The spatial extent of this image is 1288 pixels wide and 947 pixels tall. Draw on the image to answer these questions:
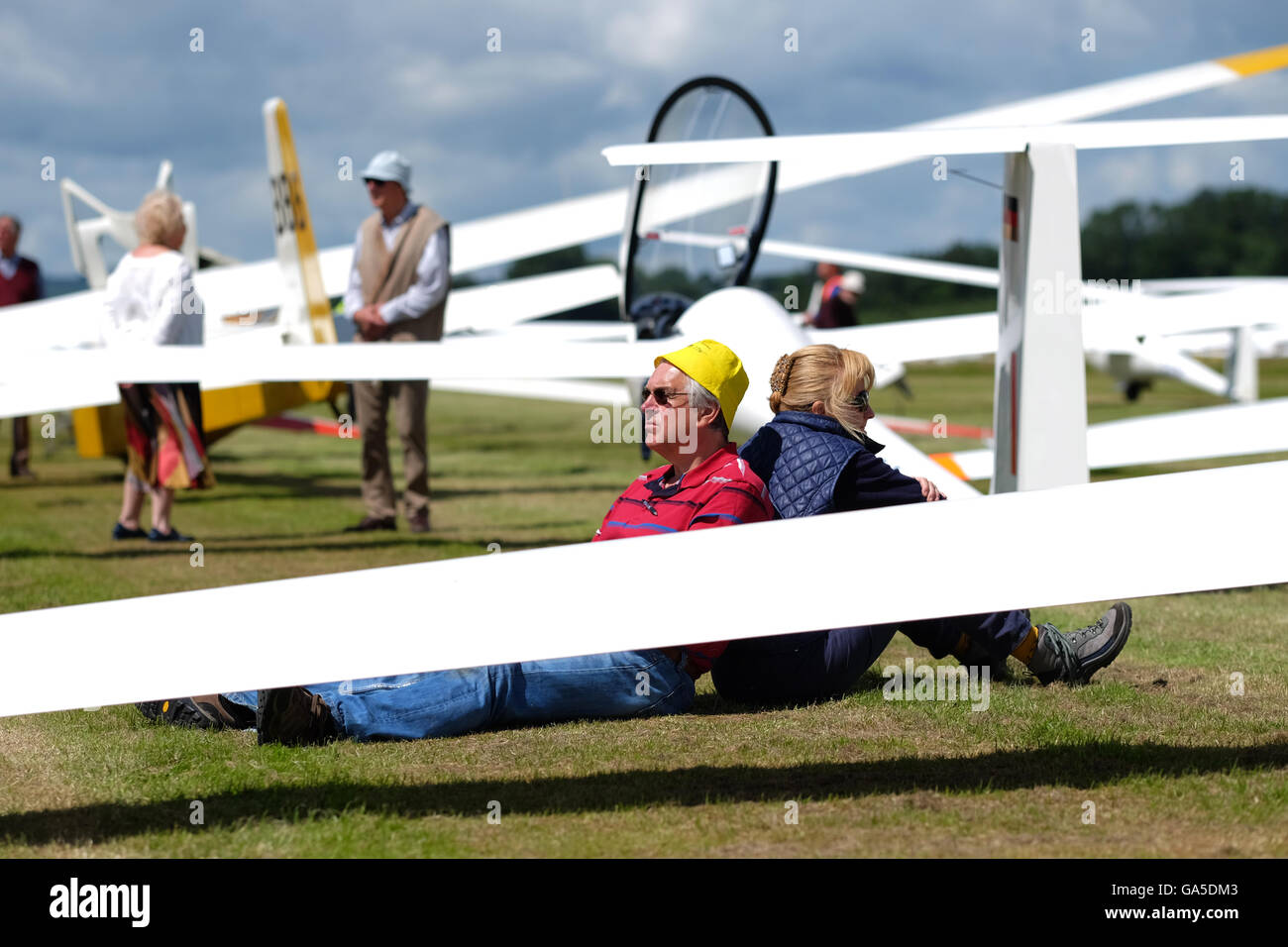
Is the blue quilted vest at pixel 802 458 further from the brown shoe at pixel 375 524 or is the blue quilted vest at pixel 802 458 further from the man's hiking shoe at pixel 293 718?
the brown shoe at pixel 375 524

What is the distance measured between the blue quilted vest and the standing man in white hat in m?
4.88

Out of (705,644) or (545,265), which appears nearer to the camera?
(705,644)

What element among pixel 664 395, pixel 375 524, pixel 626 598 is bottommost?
pixel 626 598

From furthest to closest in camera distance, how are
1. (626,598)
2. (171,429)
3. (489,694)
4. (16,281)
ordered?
(16,281)
(171,429)
(489,694)
(626,598)

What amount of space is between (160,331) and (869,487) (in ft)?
16.6

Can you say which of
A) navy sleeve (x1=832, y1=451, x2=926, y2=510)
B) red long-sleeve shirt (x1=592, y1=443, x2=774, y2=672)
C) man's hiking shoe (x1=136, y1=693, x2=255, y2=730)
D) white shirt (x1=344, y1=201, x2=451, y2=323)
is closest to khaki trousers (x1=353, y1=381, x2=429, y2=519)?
white shirt (x1=344, y1=201, x2=451, y2=323)

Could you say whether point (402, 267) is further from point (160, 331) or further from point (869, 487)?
point (869, 487)

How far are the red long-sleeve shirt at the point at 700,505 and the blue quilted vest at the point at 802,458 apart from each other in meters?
0.08

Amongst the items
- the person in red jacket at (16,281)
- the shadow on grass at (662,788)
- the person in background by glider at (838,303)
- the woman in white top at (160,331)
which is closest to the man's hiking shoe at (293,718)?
the shadow on grass at (662,788)

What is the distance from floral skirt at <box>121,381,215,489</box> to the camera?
7.12 metres

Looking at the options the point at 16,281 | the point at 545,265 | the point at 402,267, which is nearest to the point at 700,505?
the point at 402,267

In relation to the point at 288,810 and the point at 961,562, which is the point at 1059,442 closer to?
the point at 961,562

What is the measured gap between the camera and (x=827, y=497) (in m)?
3.51

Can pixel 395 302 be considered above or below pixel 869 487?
above
